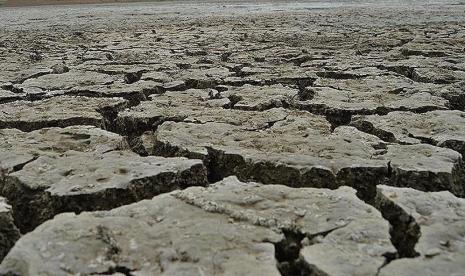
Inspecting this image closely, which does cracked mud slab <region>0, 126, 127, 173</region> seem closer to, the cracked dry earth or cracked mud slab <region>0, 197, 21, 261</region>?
the cracked dry earth

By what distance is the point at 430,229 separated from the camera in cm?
130

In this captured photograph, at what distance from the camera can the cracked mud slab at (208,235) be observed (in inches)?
46.6

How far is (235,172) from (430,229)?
2.53 feet


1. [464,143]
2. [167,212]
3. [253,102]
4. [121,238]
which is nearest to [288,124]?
[253,102]

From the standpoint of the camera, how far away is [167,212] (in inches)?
56.7

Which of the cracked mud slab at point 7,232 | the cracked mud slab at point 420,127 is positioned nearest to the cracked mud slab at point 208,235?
the cracked mud slab at point 7,232

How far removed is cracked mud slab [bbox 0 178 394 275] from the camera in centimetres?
118

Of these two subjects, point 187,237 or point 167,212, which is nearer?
point 187,237

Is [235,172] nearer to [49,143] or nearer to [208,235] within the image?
[208,235]

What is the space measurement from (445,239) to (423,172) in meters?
0.48

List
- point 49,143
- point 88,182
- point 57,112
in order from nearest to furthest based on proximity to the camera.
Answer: point 88,182
point 49,143
point 57,112

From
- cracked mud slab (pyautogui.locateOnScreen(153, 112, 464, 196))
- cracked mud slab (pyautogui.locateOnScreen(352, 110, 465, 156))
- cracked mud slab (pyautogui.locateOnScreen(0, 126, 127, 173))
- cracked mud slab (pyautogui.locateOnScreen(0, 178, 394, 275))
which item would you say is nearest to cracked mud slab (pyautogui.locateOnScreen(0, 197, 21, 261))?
cracked mud slab (pyautogui.locateOnScreen(0, 178, 394, 275))

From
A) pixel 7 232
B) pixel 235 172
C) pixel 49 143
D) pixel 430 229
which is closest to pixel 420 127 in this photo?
pixel 235 172

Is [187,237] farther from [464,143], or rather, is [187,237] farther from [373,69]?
[373,69]
